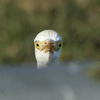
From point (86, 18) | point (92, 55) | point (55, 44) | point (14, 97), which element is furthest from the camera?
point (86, 18)

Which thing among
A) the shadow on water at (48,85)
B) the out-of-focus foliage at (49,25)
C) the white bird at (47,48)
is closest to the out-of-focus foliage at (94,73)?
the shadow on water at (48,85)

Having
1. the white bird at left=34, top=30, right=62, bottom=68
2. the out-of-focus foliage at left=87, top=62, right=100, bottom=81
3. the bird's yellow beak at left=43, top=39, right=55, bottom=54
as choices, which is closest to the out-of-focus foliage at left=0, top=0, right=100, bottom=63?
the white bird at left=34, top=30, right=62, bottom=68

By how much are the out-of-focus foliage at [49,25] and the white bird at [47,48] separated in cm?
392

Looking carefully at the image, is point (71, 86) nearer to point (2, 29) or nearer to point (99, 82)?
point (99, 82)

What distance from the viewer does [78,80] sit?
26.5 inches

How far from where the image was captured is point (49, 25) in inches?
357

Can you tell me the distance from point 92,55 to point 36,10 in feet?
8.65

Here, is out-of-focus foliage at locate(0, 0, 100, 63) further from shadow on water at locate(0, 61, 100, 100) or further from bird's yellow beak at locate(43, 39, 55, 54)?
shadow on water at locate(0, 61, 100, 100)

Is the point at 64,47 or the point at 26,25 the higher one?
the point at 26,25

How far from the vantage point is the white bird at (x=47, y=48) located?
4137mm

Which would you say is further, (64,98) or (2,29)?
(2,29)

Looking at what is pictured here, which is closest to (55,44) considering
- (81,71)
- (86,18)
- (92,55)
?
(81,71)

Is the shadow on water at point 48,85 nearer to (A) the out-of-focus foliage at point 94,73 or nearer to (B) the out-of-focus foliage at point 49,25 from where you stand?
(A) the out-of-focus foliage at point 94,73

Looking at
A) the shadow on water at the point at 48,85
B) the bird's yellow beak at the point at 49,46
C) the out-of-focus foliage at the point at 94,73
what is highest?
the bird's yellow beak at the point at 49,46
